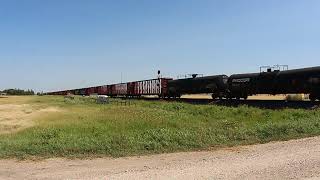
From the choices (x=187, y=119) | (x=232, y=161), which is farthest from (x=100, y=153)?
(x=187, y=119)

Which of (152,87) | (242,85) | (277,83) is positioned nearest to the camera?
(277,83)

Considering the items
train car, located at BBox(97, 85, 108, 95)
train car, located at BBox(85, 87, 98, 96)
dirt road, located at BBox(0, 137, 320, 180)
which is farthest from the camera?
train car, located at BBox(85, 87, 98, 96)

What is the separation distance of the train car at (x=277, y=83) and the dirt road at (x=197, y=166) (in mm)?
17447

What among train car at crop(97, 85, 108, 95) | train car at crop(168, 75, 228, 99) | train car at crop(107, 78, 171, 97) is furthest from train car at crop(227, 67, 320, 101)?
train car at crop(97, 85, 108, 95)

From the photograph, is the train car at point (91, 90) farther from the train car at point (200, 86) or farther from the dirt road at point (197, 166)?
the dirt road at point (197, 166)

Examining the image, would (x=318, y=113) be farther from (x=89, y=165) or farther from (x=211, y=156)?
(x=89, y=165)

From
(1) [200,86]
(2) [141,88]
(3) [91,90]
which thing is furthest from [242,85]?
(3) [91,90]

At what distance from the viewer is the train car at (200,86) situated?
138ft

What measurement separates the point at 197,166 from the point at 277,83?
24.8 metres

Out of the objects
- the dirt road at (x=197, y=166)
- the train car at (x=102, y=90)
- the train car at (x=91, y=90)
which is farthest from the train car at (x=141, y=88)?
the dirt road at (x=197, y=166)

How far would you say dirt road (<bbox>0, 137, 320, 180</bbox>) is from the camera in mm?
10117

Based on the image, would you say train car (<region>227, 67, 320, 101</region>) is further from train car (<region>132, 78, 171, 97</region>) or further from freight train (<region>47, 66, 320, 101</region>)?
train car (<region>132, 78, 171, 97</region>)

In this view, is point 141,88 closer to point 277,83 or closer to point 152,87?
point 152,87

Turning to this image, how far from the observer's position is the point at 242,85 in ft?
126
